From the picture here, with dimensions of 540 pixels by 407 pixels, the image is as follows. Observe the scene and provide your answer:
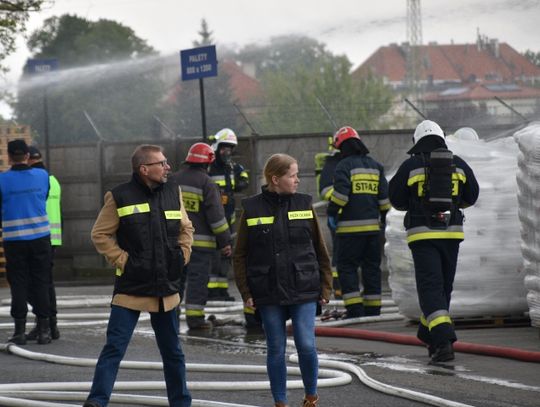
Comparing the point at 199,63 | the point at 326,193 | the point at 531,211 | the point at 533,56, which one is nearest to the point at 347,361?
the point at 531,211

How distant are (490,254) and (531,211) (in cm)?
91

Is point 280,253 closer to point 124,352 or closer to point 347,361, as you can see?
point 124,352

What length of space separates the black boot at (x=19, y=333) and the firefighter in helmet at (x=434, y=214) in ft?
11.5

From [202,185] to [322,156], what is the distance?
3.69 m

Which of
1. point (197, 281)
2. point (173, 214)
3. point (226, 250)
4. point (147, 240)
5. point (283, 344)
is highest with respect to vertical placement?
point (173, 214)

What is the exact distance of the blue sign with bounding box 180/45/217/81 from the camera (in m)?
17.0

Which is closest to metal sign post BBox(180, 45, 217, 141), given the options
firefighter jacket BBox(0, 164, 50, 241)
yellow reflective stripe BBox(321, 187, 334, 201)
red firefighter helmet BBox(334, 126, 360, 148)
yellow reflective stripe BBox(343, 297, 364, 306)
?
yellow reflective stripe BBox(321, 187, 334, 201)

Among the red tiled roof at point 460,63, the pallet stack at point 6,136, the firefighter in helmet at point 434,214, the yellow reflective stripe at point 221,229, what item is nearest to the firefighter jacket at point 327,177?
the yellow reflective stripe at point 221,229

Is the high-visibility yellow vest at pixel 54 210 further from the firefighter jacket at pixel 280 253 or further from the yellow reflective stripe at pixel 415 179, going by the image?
the firefighter jacket at pixel 280 253

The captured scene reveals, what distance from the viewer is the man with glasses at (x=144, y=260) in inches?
290

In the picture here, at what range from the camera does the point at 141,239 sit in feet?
24.2

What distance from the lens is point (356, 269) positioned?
12.0 m

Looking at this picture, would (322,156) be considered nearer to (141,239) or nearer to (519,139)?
(519,139)

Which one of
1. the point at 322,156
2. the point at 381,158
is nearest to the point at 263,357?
the point at 322,156
